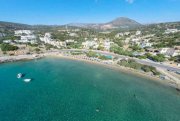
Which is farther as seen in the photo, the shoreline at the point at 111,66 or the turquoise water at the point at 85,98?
the shoreline at the point at 111,66

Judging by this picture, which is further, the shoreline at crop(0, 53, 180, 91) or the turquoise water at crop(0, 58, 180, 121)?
the shoreline at crop(0, 53, 180, 91)

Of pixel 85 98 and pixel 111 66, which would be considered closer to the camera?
pixel 85 98

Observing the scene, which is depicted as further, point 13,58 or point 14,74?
point 13,58

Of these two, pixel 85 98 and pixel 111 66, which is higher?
pixel 85 98

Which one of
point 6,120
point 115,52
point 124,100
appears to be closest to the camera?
point 6,120

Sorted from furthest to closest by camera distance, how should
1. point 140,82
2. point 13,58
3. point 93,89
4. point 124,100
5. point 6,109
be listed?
point 13,58
point 140,82
point 93,89
point 124,100
point 6,109

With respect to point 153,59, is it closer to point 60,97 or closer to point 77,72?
point 77,72

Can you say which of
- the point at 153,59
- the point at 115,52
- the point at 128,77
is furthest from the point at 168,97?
the point at 115,52
